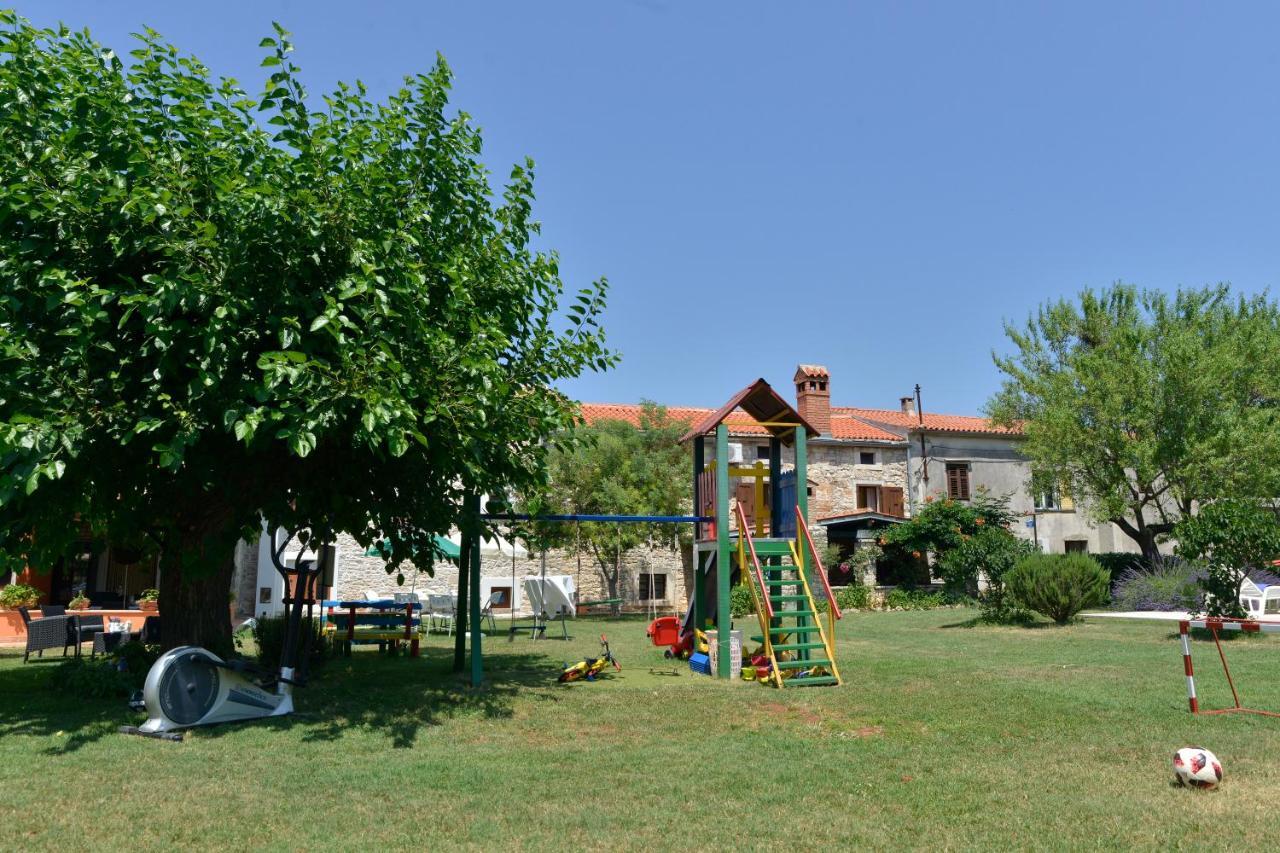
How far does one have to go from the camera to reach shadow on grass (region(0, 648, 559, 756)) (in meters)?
7.60

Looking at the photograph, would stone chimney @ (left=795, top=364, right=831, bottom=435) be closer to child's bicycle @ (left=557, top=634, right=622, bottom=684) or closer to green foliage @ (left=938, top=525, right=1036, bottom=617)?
green foliage @ (left=938, top=525, right=1036, bottom=617)

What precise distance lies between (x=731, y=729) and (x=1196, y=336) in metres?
24.3

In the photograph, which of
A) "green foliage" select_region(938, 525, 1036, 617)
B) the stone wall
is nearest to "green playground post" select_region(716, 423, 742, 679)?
"green foliage" select_region(938, 525, 1036, 617)

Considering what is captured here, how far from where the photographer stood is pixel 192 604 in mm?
9930

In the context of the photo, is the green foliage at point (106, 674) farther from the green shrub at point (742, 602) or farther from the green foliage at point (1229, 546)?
the green shrub at point (742, 602)

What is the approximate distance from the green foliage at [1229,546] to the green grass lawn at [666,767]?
434 centimetres

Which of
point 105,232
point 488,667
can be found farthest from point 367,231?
point 488,667

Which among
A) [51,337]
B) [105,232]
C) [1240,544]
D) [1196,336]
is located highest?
[1196,336]

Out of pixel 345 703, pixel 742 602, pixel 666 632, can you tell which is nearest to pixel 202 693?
pixel 345 703

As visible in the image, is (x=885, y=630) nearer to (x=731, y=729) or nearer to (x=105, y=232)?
(x=731, y=729)

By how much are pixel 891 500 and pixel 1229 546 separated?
18.4 meters

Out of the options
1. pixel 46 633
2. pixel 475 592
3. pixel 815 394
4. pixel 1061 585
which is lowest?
pixel 46 633

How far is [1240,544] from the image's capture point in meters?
14.4

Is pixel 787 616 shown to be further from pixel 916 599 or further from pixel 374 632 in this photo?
pixel 916 599
